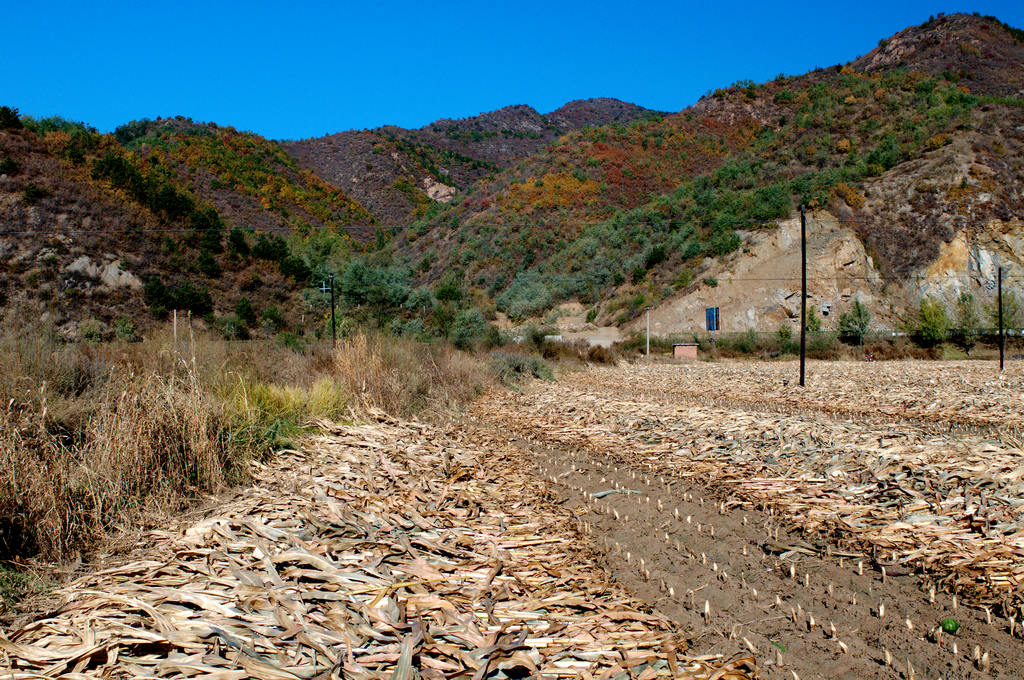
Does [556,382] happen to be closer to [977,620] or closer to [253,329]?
[977,620]

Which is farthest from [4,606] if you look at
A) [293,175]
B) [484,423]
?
[293,175]

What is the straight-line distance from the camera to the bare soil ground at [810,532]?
353 centimetres

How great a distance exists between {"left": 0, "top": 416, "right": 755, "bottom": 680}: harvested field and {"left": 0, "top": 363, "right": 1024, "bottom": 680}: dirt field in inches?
0.5

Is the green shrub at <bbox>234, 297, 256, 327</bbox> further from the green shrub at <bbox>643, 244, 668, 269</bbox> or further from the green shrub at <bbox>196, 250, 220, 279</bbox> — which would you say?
the green shrub at <bbox>643, 244, 668, 269</bbox>

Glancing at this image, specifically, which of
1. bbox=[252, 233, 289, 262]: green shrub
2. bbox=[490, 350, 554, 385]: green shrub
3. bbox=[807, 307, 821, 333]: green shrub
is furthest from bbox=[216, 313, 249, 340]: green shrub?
bbox=[807, 307, 821, 333]: green shrub

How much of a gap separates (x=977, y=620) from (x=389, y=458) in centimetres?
492

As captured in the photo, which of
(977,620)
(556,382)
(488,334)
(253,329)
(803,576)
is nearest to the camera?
(977,620)

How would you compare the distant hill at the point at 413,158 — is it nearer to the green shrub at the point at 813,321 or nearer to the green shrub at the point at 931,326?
the green shrub at the point at 813,321

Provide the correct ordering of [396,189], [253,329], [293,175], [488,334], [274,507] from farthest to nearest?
[396,189]
[293,175]
[253,329]
[488,334]
[274,507]

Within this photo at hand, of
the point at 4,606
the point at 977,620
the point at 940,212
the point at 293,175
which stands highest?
the point at 293,175

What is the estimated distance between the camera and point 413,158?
93000mm

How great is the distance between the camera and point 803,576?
172 inches

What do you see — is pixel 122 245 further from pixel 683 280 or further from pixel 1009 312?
pixel 1009 312

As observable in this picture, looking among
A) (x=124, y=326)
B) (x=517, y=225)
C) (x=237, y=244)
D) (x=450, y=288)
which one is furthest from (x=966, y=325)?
(x=237, y=244)
